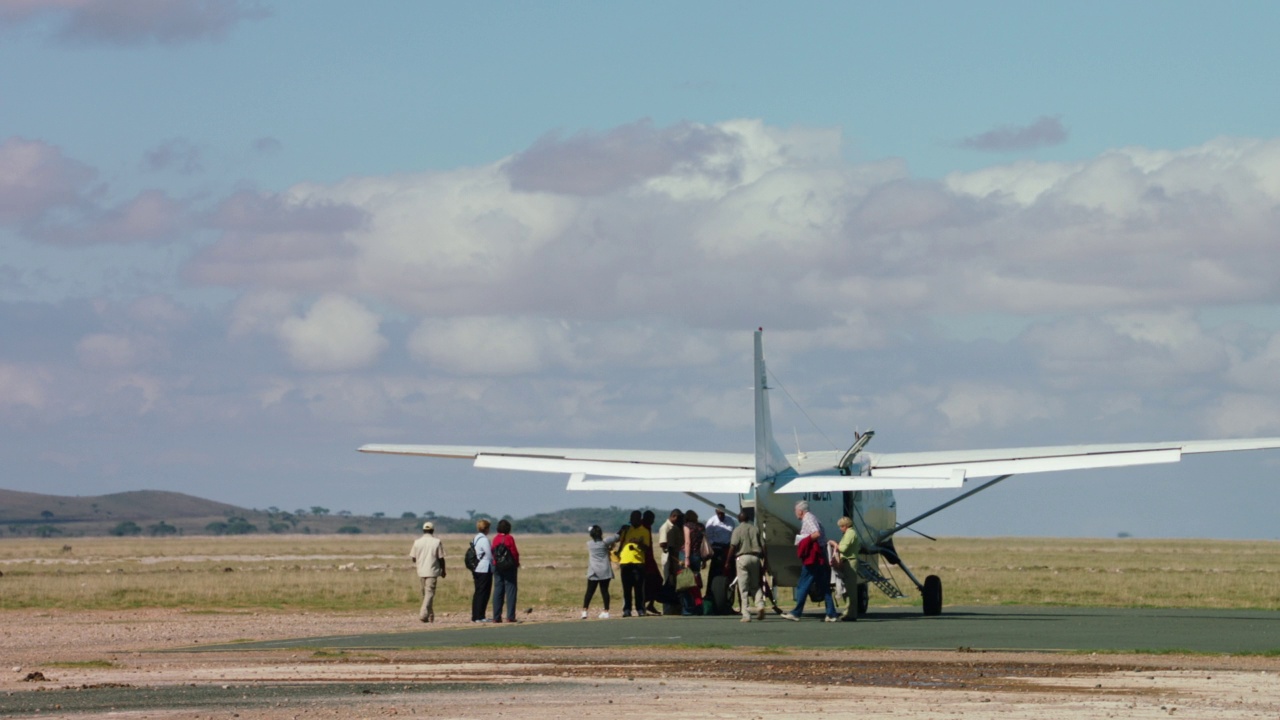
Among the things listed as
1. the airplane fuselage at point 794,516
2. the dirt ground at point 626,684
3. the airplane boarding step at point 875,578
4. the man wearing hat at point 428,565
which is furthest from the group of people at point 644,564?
the dirt ground at point 626,684

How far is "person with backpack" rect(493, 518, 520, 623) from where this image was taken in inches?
1026

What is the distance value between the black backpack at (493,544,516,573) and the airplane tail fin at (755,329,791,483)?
3900 millimetres

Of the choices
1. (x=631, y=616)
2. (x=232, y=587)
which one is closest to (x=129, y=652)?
(x=631, y=616)

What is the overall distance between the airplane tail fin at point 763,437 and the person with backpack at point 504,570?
385 cm

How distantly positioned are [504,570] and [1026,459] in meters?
8.64

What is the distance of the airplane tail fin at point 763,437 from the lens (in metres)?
26.0

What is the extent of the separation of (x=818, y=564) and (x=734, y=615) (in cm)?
301

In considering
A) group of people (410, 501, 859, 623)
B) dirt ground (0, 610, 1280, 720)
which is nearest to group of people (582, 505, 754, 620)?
group of people (410, 501, 859, 623)

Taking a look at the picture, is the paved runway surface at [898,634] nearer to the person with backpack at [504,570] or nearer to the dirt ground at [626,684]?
the person with backpack at [504,570]

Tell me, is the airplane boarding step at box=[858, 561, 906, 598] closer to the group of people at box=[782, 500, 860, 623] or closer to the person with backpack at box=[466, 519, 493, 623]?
the group of people at box=[782, 500, 860, 623]

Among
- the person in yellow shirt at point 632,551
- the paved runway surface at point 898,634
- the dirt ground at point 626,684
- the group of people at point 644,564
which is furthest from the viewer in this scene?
the person in yellow shirt at point 632,551

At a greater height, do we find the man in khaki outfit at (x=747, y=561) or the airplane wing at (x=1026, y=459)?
the airplane wing at (x=1026, y=459)

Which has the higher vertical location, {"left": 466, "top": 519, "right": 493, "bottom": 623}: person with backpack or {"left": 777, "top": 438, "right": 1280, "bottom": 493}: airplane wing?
{"left": 777, "top": 438, "right": 1280, "bottom": 493}: airplane wing

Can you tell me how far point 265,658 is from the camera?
65.1ft
